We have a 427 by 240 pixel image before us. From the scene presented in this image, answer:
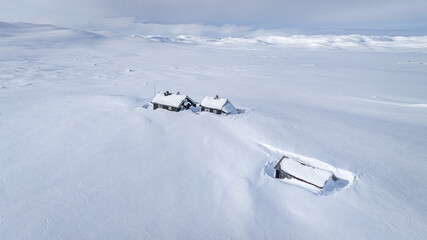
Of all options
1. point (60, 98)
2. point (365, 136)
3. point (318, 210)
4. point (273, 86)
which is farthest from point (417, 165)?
point (60, 98)

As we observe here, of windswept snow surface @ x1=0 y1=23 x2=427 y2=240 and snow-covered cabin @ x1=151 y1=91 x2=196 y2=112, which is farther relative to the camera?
snow-covered cabin @ x1=151 y1=91 x2=196 y2=112

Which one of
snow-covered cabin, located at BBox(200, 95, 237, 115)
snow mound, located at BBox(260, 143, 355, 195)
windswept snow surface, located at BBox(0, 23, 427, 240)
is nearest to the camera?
windswept snow surface, located at BBox(0, 23, 427, 240)

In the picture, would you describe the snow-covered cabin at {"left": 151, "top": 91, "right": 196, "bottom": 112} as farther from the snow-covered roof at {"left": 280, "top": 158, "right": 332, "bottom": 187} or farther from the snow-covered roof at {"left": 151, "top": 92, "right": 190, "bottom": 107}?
the snow-covered roof at {"left": 280, "top": 158, "right": 332, "bottom": 187}

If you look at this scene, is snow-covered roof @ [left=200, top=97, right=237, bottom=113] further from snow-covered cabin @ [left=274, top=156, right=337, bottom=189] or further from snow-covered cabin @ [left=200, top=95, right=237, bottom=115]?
snow-covered cabin @ [left=274, top=156, right=337, bottom=189]

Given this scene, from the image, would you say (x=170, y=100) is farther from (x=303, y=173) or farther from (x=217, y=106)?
(x=303, y=173)

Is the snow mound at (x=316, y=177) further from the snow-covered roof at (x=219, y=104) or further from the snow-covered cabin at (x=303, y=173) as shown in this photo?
the snow-covered roof at (x=219, y=104)

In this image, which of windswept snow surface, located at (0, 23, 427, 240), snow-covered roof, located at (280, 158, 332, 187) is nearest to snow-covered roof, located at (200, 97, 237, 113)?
windswept snow surface, located at (0, 23, 427, 240)

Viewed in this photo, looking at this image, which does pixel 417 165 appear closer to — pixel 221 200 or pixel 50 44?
pixel 221 200

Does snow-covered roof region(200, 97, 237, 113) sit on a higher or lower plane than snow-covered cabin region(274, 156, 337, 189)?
higher

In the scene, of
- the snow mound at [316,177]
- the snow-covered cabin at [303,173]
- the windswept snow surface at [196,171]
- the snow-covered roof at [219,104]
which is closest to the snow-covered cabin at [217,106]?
the snow-covered roof at [219,104]

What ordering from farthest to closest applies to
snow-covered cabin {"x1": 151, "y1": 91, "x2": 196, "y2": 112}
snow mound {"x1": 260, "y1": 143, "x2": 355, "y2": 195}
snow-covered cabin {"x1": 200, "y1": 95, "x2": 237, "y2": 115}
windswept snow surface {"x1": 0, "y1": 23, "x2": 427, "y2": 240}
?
snow-covered cabin {"x1": 151, "y1": 91, "x2": 196, "y2": 112} < snow-covered cabin {"x1": 200, "y1": 95, "x2": 237, "y2": 115} < snow mound {"x1": 260, "y1": 143, "x2": 355, "y2": 195} < windswept snow surface {"x1": 0, "y1": 23, "x2": 427, "y2": 240}
